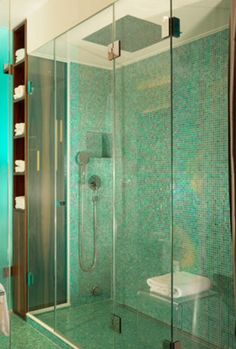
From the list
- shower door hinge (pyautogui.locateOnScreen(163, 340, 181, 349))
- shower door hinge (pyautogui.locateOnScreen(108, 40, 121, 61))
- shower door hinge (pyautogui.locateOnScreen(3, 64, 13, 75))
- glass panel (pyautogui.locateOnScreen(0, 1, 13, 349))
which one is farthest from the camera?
shower door hinge (pyautogui.locateOnScreen(108, 40, 121, 61))

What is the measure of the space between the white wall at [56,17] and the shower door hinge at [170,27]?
0.45 m

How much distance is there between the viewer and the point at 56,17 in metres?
3.04

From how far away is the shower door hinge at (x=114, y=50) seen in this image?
274 cm

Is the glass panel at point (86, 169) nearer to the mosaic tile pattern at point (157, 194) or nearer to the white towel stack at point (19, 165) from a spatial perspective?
the mosaic tile pattern at point (157, 194)

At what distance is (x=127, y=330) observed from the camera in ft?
8.57

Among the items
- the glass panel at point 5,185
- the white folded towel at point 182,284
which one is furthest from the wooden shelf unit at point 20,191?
the white folded towel at point 182,284

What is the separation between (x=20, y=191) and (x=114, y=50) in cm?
165

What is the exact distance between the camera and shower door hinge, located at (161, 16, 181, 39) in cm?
237

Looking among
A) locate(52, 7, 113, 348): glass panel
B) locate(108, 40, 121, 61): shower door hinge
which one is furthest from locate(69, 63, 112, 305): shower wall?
locate(108, 40, 121, 61): shower door hinge

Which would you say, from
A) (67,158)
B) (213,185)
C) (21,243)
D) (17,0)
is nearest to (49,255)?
(21,243)

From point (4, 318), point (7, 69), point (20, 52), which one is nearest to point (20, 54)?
point (20, 52)

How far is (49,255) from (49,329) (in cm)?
62

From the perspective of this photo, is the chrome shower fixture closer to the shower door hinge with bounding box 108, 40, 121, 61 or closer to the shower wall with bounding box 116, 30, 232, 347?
the shower wall with bounding box 116, 30, 232, 347

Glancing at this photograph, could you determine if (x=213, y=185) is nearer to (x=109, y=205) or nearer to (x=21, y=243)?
(x=109, y=205)
